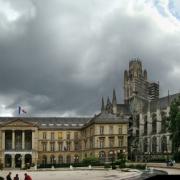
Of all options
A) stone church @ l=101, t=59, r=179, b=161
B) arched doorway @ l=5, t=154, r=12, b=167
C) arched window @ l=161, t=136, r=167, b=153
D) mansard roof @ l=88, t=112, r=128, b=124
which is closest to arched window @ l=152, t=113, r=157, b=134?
stone church @ l=101, t=59, r=179, b=161

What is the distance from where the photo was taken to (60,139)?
5231 inches

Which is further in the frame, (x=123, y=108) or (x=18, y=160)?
(x=123, y=108)

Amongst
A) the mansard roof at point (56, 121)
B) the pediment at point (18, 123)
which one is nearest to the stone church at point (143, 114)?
the mansard roof at point (56, 121)

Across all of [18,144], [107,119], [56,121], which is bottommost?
[18,144]

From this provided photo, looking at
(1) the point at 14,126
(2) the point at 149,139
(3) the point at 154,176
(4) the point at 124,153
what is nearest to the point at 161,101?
(2) the point at 149,139

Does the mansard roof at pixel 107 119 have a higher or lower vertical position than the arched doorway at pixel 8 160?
higher

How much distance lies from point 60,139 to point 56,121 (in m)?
6.67

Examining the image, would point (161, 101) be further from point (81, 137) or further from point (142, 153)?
point (81, 137)

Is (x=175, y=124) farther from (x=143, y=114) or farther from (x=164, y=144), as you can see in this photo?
(x=143, y=114)

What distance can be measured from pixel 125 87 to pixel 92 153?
41.0m

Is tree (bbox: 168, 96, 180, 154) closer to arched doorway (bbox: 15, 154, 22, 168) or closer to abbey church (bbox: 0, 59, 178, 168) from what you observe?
abbey church (bbox: 0, 59, 178, 168)

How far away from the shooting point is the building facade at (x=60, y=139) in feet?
376

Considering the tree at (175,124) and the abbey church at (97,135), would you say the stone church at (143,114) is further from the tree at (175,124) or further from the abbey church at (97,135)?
the tree at (175,124)

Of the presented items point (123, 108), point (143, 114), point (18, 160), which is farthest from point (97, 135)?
point (123, 108)
